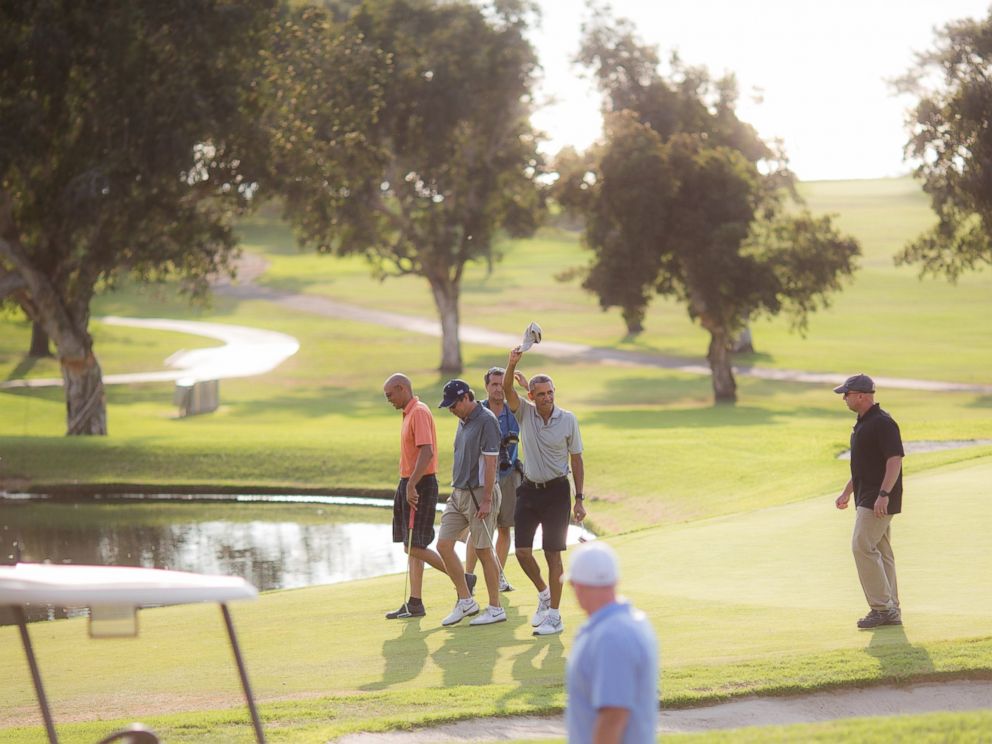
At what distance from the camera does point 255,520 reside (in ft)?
90.5

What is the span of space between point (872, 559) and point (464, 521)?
4216 mm

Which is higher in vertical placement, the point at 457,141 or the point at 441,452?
the point at 457,141

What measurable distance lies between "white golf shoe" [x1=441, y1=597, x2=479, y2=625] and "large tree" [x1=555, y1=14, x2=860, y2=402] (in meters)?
32.2

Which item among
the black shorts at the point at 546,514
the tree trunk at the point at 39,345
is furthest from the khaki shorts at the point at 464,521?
the tree trunk at the point at 39,345

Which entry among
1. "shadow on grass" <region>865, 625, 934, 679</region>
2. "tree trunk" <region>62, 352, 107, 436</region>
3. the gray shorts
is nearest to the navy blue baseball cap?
the gray shorts

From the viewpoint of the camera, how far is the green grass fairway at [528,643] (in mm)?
10547

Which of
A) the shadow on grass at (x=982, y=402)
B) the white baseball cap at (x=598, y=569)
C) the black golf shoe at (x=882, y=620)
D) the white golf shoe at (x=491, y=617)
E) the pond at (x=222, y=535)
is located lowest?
the pond at (x=222, y=535)

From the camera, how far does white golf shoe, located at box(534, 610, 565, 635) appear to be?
13172 millimetres

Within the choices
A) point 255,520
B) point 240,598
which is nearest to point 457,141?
point 255,520

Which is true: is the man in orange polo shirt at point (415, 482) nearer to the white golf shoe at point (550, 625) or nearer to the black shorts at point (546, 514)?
the black shorts at point (546, 514)

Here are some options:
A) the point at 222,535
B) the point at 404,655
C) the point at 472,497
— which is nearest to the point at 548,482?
the point at 472,497

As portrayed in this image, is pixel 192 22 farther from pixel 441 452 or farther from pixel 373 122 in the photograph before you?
pixel 373 122

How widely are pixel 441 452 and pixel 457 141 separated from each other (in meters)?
25.5

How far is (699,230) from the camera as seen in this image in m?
46.3
